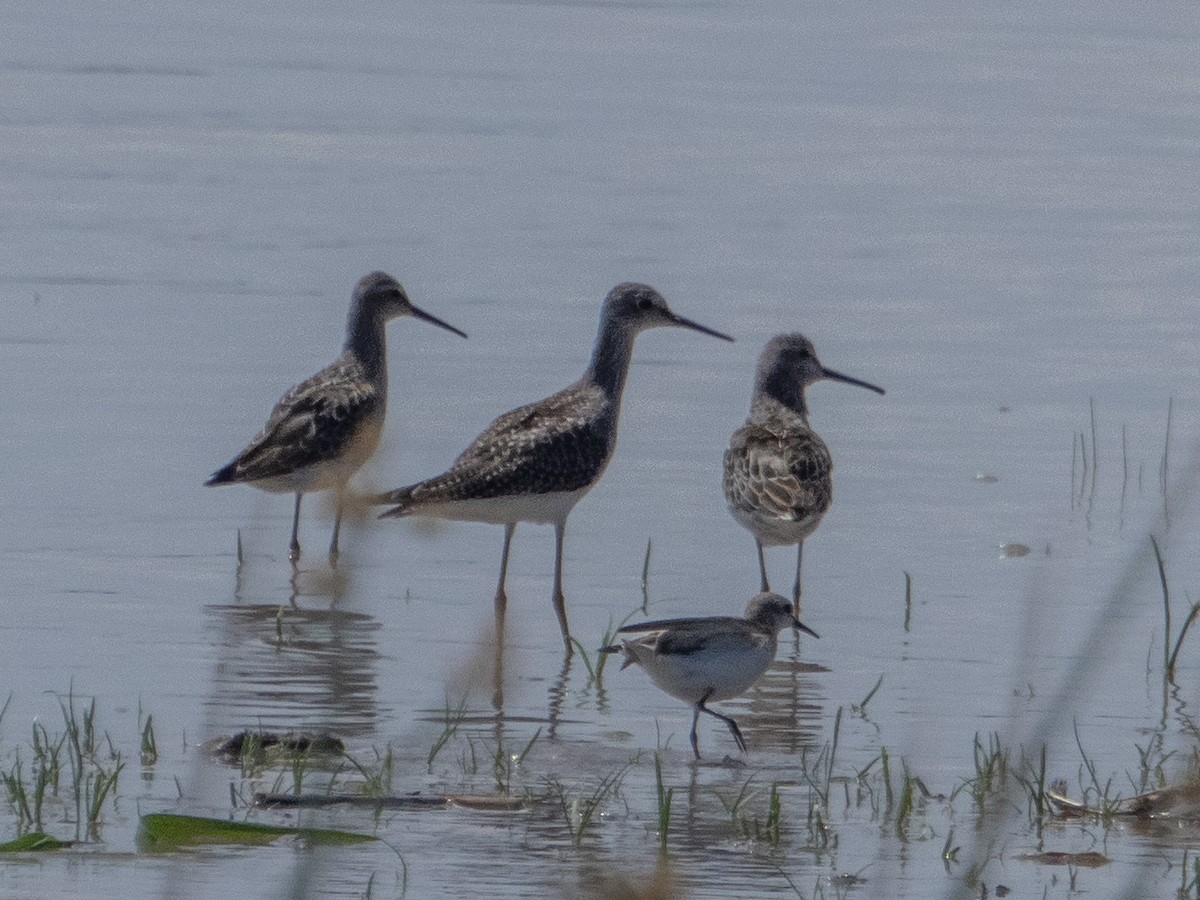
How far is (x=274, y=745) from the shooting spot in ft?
23.4

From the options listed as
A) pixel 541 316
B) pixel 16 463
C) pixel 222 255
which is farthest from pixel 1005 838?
pixel 222 255

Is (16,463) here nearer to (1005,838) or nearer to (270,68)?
(1005,838)

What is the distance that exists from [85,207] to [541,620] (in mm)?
10300

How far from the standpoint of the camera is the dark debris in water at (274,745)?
6973 mm

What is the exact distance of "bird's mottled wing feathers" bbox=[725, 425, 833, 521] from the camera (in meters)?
10.2

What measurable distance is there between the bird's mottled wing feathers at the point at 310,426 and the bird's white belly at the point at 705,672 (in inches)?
140

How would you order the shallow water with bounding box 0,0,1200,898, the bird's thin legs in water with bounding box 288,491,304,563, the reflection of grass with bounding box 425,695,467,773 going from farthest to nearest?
the bird's thin legs in water with bounding box 288,491,304,563
the shallow water with bounding box 0,0,1200,898
the reflection of grass with bounding box 425,695,467,773

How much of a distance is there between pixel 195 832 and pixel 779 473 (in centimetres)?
488

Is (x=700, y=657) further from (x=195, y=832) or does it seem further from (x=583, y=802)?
(x=195, y=832)

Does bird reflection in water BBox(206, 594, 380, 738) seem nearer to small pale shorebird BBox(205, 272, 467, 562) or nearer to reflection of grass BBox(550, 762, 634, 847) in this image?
reflection of grass BBox(550, 762, 634, 847)

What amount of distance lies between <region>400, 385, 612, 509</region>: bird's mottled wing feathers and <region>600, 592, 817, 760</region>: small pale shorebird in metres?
2.40

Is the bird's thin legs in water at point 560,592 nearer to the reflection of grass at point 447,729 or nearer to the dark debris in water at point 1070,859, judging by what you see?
the reflection of grass at point 447,729

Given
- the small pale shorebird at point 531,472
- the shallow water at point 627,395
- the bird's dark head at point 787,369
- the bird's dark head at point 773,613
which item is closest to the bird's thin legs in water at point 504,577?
the small pale shorebird at point 531,472

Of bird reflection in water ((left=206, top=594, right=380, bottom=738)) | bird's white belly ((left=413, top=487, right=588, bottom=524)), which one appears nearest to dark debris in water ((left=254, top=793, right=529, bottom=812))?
bird reflection in water ((left=206, top=594, right=380, bottom=738))
